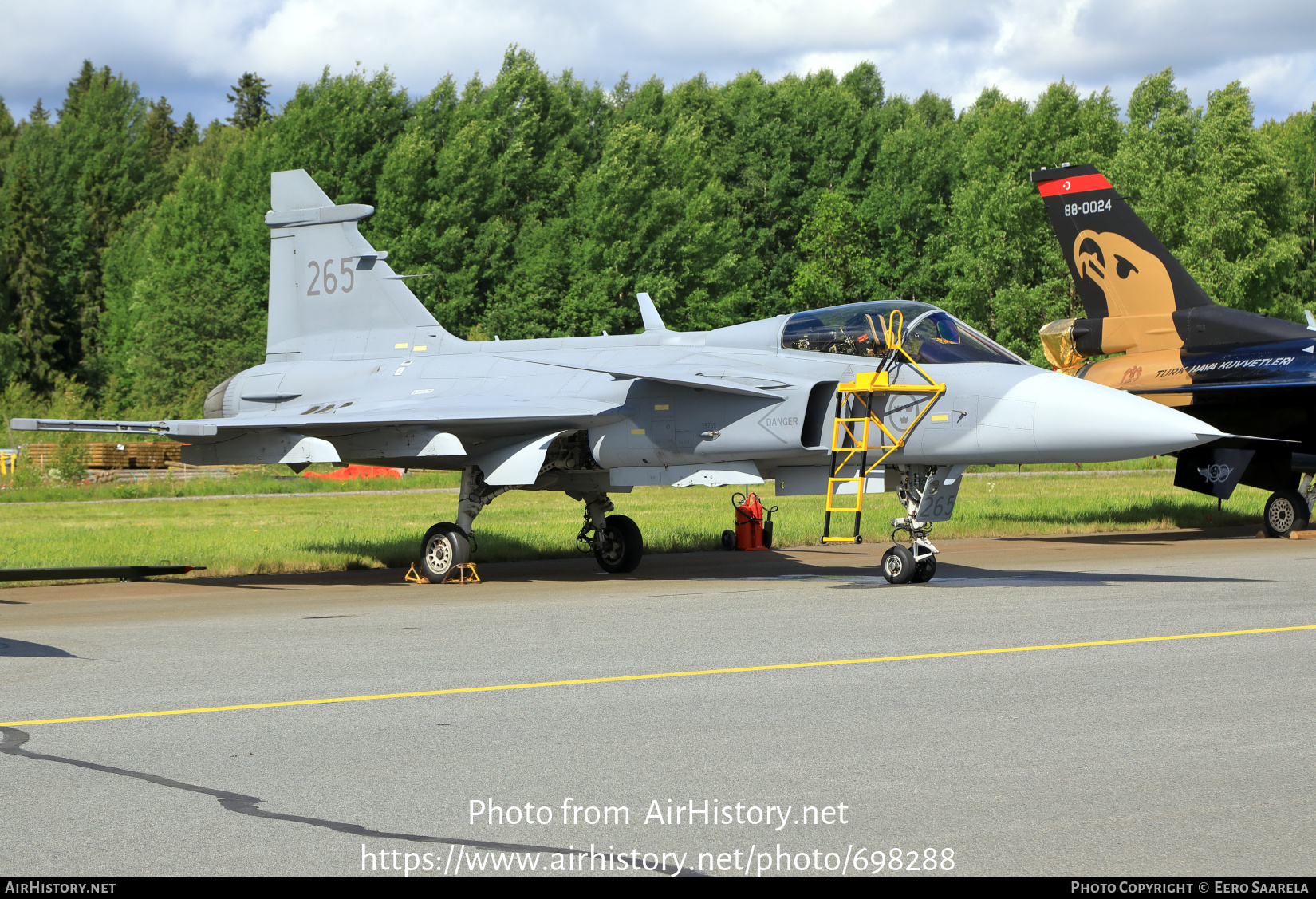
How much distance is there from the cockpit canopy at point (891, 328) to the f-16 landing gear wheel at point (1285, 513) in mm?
8903

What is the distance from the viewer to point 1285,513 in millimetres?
19672

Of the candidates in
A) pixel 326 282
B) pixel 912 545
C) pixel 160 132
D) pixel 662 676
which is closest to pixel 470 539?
pixel 326 282

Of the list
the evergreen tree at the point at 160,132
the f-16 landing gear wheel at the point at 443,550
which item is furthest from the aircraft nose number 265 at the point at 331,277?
the evergreen tree at the point at 160,132

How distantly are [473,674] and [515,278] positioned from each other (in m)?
51.3

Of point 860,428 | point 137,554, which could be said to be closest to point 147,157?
point 137,554

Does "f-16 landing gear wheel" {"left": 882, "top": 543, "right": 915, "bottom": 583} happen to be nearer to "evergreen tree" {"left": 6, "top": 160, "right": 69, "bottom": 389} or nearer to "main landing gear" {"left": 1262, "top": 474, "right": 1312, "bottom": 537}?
"main landing gear" {"left": 1262, "top": 474, "right": 1312, "bottom": 537}

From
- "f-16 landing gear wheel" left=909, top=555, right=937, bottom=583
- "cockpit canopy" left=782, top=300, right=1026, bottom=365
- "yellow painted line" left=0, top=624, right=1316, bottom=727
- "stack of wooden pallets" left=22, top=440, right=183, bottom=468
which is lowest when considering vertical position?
"yellow painted line" left=0, top=624, right=1316, bottom=727

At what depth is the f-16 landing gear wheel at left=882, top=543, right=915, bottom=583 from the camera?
1296 centimetres

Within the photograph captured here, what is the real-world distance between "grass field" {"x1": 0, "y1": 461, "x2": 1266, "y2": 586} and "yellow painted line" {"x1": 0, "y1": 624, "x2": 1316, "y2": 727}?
9.38 metres

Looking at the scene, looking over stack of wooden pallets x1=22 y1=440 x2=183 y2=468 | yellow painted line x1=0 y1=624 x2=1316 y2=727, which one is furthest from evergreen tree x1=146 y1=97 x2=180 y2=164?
yellow painted line x1=0 y1=624 x2=1316 y2=727

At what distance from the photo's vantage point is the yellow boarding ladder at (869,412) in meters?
12.6

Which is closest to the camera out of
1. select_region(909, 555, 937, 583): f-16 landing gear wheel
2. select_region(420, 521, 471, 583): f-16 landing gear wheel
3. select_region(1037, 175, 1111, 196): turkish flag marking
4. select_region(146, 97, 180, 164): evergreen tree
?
select_region(909, 555, 937, 583): f-16 landing gear wheel

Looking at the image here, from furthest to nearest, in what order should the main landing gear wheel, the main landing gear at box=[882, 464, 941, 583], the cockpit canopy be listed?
1. the main landing gear wheel
2. the main landing gear at box=[882, 464, 941, 583]
3. the cockpit canopy

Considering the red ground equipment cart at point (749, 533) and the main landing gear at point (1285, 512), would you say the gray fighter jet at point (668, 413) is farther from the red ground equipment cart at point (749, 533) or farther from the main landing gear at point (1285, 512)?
the main landing gear at point (1285, 512)
